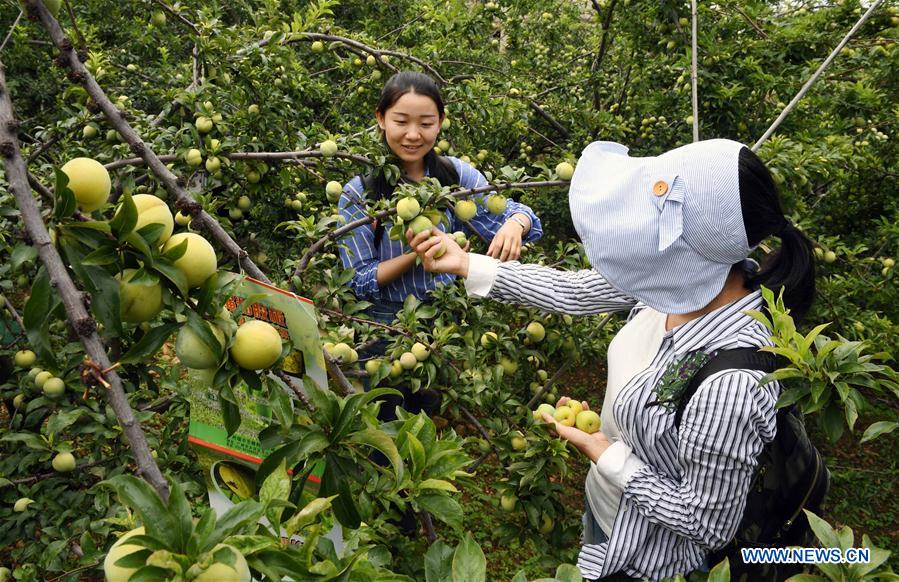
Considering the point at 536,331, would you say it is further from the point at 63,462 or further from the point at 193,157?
the point at 63,462

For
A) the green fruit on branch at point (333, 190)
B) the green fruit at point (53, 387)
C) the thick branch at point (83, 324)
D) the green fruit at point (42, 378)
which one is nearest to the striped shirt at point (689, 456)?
the thick branch at point (83, 324)

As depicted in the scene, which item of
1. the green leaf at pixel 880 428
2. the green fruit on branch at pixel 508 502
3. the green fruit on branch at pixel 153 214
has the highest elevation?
the green fruit on branch at pixel 153 214

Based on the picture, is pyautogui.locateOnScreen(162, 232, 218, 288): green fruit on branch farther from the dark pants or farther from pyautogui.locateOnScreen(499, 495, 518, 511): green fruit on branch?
the dark pants

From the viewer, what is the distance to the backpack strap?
1505 millimetres

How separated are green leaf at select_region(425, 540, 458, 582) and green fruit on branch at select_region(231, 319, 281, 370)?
0.42 m

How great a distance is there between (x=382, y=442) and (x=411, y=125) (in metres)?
1.71

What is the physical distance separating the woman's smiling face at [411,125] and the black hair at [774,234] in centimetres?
131

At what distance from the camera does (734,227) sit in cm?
149

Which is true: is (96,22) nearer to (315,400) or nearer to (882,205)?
(315,400)

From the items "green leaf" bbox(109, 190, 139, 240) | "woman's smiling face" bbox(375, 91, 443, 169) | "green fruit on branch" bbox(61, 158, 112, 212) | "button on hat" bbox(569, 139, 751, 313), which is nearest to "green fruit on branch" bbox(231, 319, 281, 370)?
"green leaf" bbox(109, 190, 139, 240)

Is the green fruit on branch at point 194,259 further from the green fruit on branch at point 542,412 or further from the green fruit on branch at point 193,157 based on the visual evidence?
the green fruit on branch at point 193,157

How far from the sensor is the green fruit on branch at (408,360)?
214cm

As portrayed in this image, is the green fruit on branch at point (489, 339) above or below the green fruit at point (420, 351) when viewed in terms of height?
below

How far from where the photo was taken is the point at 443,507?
3.89ft
